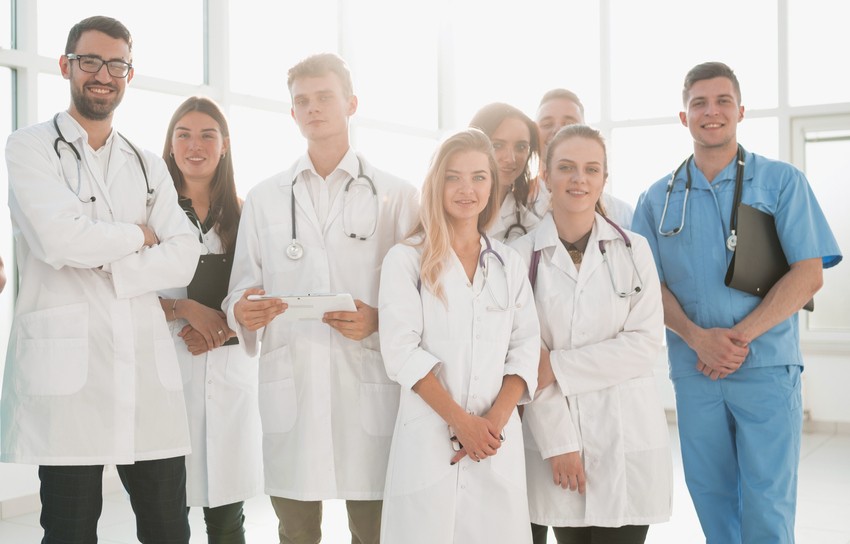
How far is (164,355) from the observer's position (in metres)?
2.34

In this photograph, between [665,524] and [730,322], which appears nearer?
[730,322]

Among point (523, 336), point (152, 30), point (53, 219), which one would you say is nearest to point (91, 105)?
point (53, 219)

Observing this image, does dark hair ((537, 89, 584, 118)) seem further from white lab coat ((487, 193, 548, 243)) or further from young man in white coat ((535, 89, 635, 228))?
white lab coat ((487, 193, 548, 243))

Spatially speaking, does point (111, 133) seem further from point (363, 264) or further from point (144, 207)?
point (363, 264)

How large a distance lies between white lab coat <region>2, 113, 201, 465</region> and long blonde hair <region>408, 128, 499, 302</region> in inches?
27.0

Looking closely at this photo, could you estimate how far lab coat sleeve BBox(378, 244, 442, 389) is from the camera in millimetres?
2184

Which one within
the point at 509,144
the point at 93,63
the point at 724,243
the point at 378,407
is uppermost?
the point at 93,63

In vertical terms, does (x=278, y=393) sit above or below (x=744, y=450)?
above

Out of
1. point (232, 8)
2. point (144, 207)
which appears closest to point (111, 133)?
point (144, 207)

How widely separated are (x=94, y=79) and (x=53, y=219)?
0.42 meters

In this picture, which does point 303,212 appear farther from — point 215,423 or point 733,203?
point 733,203

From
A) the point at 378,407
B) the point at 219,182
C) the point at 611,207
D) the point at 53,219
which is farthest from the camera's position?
the point at 611,207

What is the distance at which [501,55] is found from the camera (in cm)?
779

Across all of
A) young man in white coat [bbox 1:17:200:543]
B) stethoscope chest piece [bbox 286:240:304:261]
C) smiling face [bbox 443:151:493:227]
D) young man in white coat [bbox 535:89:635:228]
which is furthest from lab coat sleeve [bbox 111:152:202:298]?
young man in white coat [bbox 535:89:635:228]
